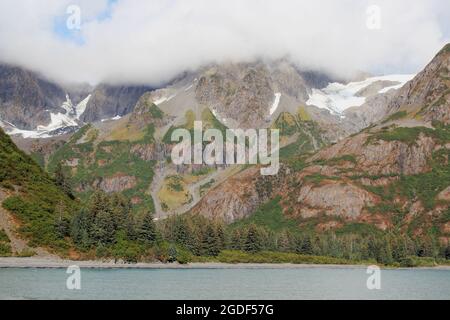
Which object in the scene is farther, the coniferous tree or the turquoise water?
the coniferous tree

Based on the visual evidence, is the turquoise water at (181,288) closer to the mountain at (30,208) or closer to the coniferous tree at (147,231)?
the mountain at (30,208)

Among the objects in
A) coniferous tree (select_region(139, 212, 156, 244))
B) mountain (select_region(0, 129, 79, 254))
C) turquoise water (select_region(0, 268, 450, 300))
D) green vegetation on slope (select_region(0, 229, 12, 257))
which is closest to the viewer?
turquoise water (select_region(0, 268, 450, 300))

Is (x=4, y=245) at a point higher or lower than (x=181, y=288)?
higher

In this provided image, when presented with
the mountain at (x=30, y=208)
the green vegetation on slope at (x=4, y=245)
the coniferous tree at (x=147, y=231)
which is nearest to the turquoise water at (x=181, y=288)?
the green vegetation on slope at (x=4, y=245)


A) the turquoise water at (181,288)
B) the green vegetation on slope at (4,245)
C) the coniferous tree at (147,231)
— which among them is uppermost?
the coniferous tree at (147,231)

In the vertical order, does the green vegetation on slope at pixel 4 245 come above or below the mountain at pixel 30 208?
below

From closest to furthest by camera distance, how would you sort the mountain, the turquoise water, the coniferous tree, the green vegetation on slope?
1. the turquoise water
2. the green vegetation on slope
3. the mountain
4. the coniferous tree

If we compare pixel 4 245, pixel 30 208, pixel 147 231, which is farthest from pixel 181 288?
pixel 147 231

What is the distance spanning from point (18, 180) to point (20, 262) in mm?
35724

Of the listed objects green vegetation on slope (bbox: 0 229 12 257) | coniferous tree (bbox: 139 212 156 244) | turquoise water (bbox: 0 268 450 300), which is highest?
coniferous tree (bbox: 139 212 156 244)

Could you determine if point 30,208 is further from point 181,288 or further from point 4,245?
point 181,288

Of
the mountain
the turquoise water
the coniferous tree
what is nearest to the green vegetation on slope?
the mountain

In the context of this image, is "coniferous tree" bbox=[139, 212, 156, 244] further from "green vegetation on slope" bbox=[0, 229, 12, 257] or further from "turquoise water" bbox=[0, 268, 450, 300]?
"green vegetation on slope" bbox=[0, 229, 12, 257]
